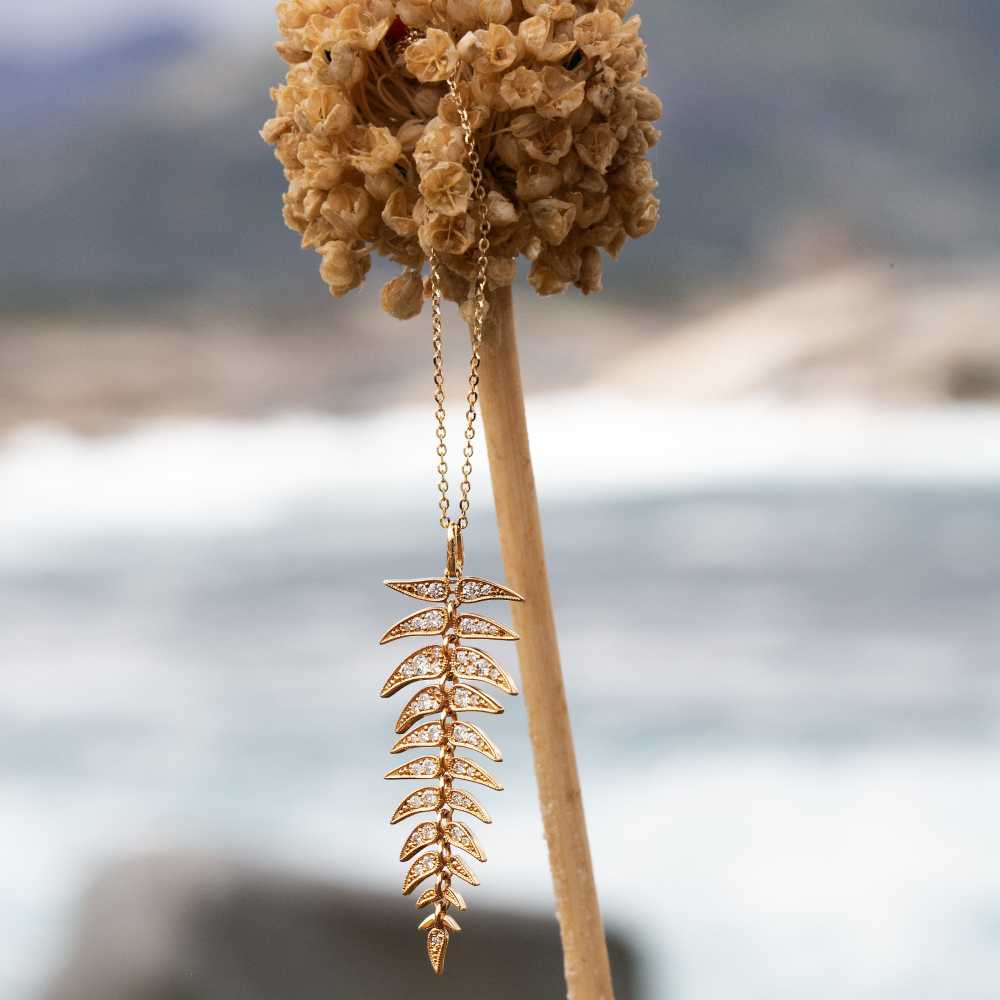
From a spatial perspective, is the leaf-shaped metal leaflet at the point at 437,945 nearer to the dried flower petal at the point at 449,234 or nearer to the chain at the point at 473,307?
the chain at the point at 473,307

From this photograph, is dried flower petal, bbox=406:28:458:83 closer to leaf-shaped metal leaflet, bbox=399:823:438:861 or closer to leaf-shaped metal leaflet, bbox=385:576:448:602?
leaf-shaped metal leaflet, bbox=385:576:448:602

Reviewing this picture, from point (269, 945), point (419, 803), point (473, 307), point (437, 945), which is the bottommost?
point (437, 945)

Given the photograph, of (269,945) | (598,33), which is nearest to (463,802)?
(598,33)

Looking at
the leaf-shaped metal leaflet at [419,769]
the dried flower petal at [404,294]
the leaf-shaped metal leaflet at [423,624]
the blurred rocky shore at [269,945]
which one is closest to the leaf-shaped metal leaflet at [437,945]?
the leaf-shaped metal leaflet at [419,769]

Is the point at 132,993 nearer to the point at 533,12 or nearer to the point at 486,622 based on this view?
the point at 486,622

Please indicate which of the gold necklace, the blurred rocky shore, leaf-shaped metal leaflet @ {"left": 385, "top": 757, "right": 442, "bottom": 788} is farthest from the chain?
the blurred rocky shore

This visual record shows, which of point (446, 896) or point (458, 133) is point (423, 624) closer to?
point (446, 896)

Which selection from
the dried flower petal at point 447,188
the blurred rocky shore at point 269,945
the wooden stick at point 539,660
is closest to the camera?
the dried flower petal at point 447,188
